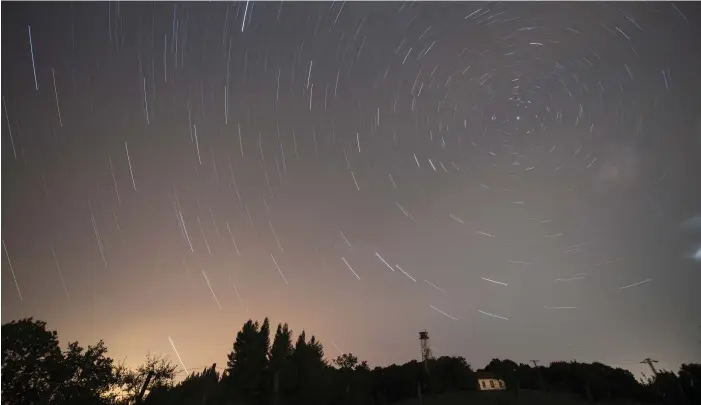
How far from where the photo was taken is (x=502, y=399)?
207 ft

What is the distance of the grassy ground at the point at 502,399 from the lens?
213ft

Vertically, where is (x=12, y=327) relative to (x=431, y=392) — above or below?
above

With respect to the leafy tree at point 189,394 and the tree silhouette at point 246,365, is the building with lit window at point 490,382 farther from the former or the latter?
the leafy tree at point 189,394

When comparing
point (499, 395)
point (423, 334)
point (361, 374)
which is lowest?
point (499, 395)

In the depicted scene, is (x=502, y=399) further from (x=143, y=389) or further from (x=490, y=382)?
A: (x=143, y=389)

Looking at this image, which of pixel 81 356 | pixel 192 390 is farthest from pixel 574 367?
pixel 81 356

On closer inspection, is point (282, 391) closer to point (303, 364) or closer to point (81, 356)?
point (303, 364)

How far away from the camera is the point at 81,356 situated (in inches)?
Result: 1949

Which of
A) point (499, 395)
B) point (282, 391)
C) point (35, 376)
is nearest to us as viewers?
point (35, 376)

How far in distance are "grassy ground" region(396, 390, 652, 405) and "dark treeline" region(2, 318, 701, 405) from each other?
186cm

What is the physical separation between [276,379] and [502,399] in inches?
1513

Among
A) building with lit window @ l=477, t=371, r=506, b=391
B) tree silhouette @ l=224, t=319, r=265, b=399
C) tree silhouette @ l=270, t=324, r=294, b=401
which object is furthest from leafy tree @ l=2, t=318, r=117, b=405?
building with lit window @ l=477, t=371, r=506, b=391

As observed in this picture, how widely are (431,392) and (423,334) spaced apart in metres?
23.3

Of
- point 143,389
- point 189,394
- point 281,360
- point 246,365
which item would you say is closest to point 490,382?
point 281,360
